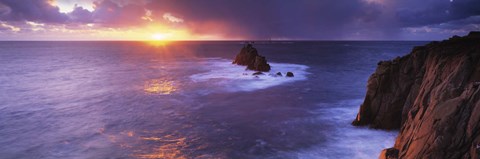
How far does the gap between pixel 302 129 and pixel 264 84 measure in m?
23.0

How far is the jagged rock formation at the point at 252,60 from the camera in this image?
63.3m

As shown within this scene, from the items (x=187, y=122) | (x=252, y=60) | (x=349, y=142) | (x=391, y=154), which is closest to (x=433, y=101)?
(x=391, y=154)

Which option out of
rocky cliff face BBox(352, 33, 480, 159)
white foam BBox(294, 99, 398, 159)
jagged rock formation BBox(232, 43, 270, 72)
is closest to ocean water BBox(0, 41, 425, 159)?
white foam BBox(294, 99, 398, 159)

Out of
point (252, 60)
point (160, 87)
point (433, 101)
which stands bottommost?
point (160, 87)

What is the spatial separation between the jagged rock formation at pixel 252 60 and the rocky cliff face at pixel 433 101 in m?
38.6

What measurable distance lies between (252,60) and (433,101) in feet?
180

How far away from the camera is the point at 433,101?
14.3 m

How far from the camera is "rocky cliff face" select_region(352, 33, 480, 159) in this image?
1148 cm

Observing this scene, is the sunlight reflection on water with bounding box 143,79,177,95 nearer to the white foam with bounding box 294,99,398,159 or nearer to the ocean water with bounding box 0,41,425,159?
the ocean water with bounding box 0,41,425,159

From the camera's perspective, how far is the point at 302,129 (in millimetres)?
24062

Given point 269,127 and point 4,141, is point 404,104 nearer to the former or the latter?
point 269,127

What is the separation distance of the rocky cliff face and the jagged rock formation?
127 ft

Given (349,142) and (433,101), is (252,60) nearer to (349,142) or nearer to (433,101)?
(349,142)

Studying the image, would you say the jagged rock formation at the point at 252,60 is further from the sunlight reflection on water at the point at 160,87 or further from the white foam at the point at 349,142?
the white foam at the point at 349,142
